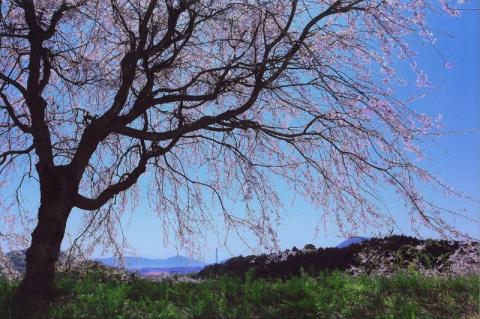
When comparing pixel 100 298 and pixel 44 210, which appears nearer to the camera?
pixel 100 298

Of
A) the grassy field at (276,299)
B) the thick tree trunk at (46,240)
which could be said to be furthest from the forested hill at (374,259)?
the thick tree trunk at (46,240)

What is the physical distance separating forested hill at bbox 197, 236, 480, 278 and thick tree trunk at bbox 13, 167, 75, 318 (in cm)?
206

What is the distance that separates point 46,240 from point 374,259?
5.08m

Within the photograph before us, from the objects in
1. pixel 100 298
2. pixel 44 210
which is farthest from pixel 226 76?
pixel 100 298

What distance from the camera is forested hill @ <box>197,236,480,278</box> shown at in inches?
297

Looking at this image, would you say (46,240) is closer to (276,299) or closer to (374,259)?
(276,299)

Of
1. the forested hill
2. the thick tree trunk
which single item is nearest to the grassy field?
the thick tree trunk

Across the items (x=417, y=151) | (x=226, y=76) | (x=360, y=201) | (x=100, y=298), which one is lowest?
(x=100, y=298)

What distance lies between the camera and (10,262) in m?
9.00

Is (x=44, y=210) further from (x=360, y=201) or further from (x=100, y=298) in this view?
(x=360, y=201)

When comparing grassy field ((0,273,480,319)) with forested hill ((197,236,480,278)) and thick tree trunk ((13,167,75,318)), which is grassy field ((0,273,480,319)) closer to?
thick tree trunk ((13,167,75,318))

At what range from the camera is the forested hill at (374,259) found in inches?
297

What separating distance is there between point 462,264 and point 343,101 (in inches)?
120

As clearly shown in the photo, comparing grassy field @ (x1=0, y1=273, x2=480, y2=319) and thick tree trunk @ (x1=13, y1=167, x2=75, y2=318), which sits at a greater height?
thick tree trunk @ (x1=13, y1=167, x2=75, y2=318)
